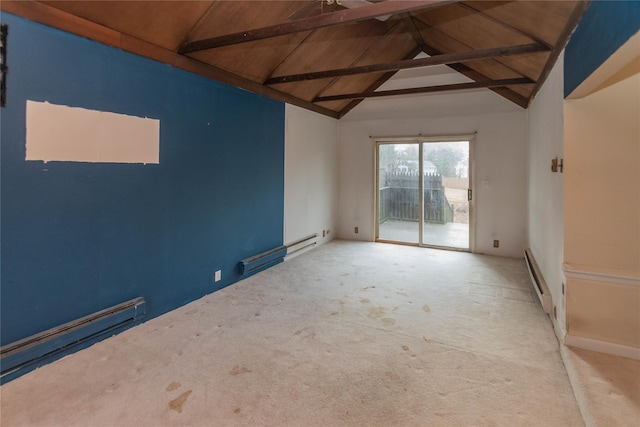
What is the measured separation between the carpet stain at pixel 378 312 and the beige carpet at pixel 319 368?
21 mm

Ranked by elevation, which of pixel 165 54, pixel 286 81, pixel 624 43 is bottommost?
pixel 624 43

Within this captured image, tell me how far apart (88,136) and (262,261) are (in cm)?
262

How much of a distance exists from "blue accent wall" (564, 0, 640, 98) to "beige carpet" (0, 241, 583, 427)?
2051 mm

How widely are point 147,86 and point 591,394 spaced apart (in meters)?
4.10

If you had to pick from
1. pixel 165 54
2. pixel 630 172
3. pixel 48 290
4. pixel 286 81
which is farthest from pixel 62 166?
pixel 630 172

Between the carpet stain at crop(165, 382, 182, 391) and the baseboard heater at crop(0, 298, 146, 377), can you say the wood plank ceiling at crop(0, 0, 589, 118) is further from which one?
the carpet stain at crop(165, 382, 182, 391)

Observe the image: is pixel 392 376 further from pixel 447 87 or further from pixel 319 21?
pixel 447 87

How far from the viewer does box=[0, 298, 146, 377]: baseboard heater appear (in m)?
2.15

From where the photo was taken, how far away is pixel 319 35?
13.6ft

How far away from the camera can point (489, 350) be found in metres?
2.61

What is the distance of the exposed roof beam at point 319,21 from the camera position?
2324 mm

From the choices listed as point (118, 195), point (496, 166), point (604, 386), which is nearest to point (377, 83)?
point (496, 166)

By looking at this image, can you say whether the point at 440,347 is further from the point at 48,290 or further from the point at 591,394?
the point at 48,290

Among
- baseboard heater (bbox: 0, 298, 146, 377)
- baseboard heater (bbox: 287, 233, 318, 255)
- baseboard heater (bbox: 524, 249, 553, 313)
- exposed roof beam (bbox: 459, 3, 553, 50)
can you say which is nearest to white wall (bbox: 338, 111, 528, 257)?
baseboard heater (bbox: 524, 249, 553, 313)
